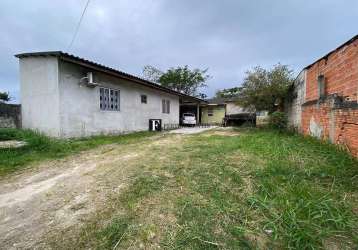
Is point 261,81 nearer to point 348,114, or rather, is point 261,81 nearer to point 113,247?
point 348,114

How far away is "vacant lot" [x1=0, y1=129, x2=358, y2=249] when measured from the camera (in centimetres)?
192

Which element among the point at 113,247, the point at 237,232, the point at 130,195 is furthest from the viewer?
the point at 130,195

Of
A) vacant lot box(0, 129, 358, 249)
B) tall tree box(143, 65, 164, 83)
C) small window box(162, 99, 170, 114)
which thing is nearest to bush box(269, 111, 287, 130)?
vacant lot box(0, 129, 358, 249)

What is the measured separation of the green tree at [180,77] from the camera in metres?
31.5

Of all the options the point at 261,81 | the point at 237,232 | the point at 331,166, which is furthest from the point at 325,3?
the point at 237,232

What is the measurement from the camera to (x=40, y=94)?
25.4 ft

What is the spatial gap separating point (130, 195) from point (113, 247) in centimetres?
105

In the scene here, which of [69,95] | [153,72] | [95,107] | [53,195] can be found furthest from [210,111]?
[53,195]

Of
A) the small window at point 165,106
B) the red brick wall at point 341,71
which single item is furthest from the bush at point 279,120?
the small window at point 165,106

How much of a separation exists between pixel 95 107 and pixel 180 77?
23.7 m

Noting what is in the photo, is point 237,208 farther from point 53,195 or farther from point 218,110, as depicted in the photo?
point 218,110

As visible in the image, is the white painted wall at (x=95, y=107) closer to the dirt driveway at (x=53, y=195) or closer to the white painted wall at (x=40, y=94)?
the white painted wall at (x=40, y=94)

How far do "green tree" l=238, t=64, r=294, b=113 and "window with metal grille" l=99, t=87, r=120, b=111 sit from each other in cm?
744

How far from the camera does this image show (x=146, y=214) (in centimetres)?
236
